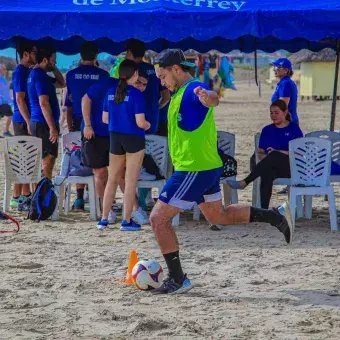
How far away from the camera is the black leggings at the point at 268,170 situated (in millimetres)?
9867

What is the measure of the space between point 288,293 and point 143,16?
3690 mm

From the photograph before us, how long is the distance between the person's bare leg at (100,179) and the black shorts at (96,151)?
2.9 inches

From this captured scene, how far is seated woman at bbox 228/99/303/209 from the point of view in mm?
9875

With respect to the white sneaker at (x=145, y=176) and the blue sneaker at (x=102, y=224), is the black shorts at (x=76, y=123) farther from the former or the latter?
the blue sneaker at (x=102, y=224)

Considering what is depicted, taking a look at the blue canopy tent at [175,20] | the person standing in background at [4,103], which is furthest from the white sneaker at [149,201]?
the person standing in background at [4,103]

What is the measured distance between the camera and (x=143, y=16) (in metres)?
9.35

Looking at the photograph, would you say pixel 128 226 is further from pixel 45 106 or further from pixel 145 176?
pixel 45 106

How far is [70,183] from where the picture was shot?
10.3 meters

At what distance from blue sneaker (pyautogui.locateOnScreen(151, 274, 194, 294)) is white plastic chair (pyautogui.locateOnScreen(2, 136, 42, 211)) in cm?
402

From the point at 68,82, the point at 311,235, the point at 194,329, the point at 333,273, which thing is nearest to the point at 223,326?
the point at 194,329

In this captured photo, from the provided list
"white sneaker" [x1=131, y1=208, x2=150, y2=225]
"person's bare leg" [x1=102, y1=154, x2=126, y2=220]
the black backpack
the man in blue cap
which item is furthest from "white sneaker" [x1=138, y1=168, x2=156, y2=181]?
the man in blue cap

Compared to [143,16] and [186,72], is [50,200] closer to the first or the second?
[143,16]

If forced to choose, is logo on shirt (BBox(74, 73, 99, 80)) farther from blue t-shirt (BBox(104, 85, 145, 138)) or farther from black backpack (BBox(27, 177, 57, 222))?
black backpack (BBox(27, 177, 57, 222))

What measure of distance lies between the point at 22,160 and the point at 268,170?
2719 millimetres
